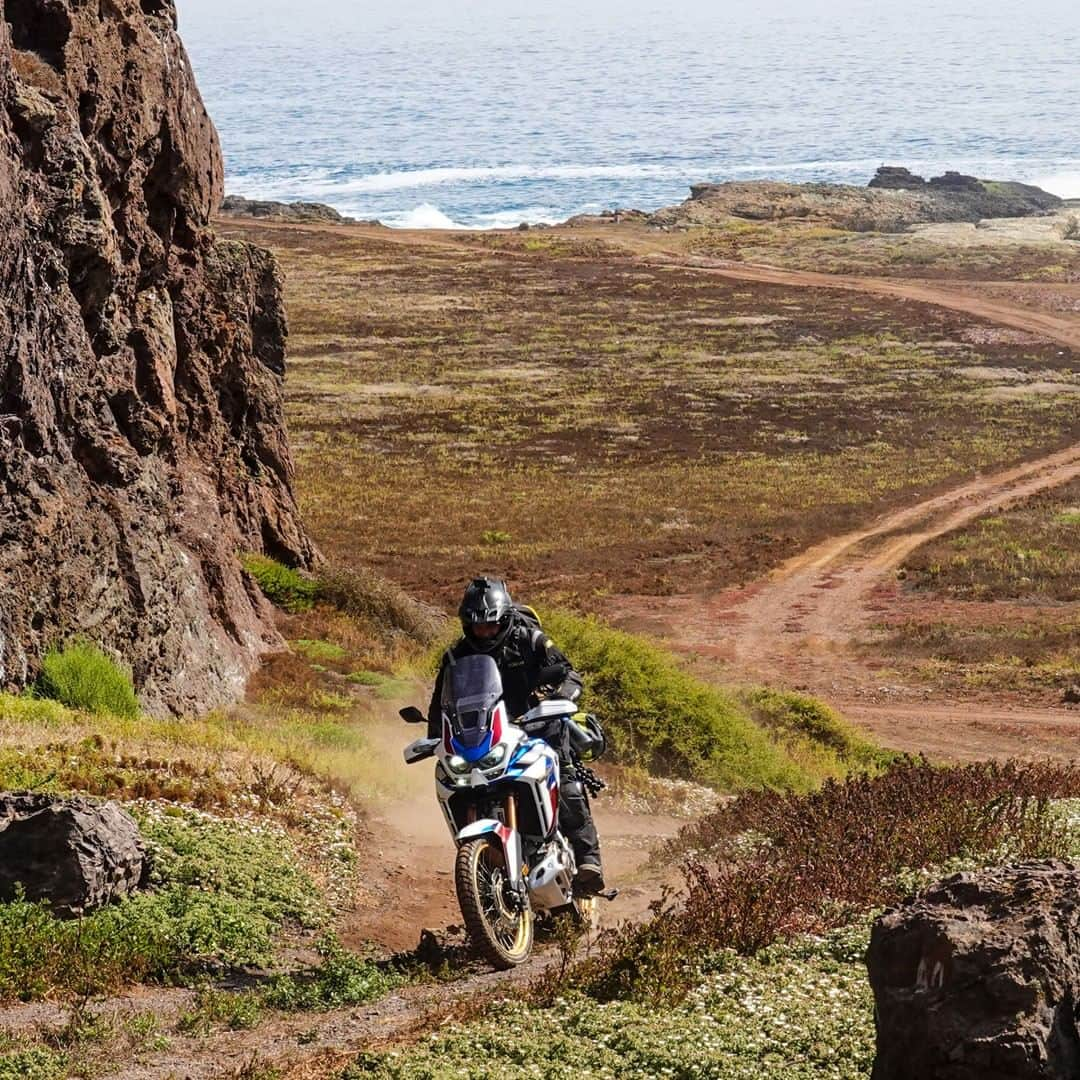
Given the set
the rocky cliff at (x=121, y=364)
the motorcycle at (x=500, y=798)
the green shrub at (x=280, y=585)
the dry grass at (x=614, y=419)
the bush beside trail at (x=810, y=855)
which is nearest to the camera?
the bush beside trail at (x=810, y=855)

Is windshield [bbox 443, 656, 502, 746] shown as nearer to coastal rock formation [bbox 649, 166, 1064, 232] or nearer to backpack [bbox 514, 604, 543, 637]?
backpack [bbox 514, 604, 543, 637]

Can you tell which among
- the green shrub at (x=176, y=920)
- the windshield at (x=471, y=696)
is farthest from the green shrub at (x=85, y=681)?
the windshield at (x=471, y=696)

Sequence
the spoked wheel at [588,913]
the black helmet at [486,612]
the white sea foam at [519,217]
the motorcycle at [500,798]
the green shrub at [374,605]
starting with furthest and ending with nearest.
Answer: the white sea foam at [519,217]
the green shrub at [374,605]
the spoked wheel at [588,913]
the black helmet at [486,612]
the motorcycle at [500,798]

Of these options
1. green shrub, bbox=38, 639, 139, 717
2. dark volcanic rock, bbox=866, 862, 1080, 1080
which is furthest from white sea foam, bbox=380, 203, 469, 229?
dark volcanic rock, bbox=866, 862, 1080, 1080

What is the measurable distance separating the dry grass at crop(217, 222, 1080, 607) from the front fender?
2399 centimetres

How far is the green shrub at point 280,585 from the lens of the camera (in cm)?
2264

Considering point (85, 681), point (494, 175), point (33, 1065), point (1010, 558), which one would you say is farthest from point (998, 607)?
point (494, 175)

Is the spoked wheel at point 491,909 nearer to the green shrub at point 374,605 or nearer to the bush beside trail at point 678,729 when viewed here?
the bush beside trail at point 678,729

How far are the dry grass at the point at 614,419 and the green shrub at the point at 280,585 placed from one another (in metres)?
9.76

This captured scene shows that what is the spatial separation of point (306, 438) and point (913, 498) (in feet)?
69.3

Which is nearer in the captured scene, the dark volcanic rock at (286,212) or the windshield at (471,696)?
the windshield at (471,696)

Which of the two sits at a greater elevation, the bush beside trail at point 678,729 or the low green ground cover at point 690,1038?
the low green ground cover at point 690,1038

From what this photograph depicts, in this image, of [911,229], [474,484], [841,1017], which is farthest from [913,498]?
[911,229]

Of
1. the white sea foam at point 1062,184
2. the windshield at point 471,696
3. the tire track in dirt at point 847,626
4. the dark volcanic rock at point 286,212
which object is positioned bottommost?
the tire track in dirt at point 847,626
